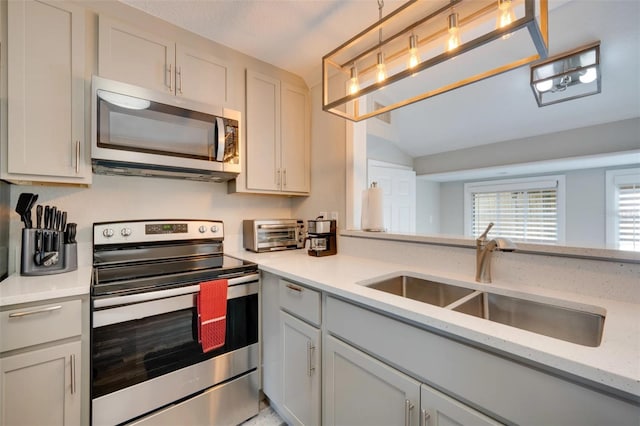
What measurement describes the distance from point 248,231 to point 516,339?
1830 mm

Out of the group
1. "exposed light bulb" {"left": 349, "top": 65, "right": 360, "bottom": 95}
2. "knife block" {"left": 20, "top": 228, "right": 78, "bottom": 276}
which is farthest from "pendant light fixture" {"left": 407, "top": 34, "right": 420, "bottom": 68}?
"knife block" {"left": 20, "top": 228, "right": 78, "bottom": 276}

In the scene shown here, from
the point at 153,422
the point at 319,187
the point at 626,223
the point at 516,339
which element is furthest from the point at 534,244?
the point at 626,223

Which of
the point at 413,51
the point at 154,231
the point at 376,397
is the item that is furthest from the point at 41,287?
the point at 413,51

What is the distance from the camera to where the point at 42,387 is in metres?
1.04

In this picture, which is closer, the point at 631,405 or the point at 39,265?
the point at 631,405

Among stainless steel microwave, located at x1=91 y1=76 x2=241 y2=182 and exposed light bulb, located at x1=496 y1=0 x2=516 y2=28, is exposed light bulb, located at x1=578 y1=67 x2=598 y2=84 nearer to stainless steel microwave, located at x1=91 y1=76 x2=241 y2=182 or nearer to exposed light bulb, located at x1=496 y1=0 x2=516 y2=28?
exposed light bulb, located at x1=496 y1=0 x2=516 y2=28

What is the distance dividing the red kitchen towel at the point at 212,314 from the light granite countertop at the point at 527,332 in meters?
0.31

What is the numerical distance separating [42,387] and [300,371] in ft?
3.48

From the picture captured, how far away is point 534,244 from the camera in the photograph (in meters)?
1.19

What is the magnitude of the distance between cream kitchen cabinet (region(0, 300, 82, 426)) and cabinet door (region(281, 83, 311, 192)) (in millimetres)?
1520

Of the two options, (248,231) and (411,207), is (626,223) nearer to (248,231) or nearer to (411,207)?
(411,207)

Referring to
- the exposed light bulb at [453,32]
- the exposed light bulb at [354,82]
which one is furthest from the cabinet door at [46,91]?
the exposed light bulb at [453,32]

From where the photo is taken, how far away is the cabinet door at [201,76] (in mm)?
1709

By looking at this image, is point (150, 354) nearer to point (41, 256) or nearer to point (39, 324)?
point (39, 324)
